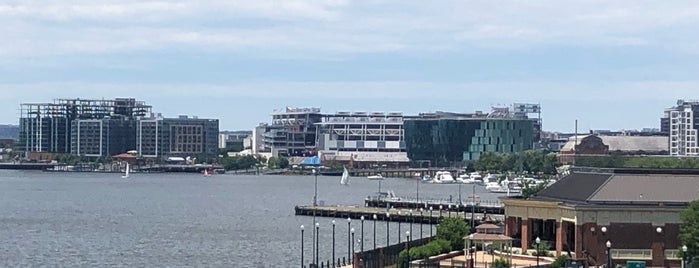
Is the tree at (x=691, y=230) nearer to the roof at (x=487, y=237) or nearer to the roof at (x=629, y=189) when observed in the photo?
the roof at (x=629, y=189)

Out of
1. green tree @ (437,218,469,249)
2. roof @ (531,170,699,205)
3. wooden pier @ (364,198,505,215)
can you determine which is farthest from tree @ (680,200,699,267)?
wooden pier @ (364,198,505,215)

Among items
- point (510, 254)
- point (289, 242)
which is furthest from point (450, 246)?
point (289, 242)

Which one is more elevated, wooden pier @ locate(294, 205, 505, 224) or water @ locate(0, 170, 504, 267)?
wooden pier @ locate(294, 205, 505, 224)

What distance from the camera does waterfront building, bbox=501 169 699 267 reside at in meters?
69.2

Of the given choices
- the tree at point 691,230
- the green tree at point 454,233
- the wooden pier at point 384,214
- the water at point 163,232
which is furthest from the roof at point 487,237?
the wooden pier at point 384,214

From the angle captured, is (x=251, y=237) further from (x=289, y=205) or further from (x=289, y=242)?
(x=289, y=205)

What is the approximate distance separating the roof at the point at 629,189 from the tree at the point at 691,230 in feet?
14.9

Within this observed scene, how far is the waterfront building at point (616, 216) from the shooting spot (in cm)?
6919

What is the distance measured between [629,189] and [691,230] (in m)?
7.54

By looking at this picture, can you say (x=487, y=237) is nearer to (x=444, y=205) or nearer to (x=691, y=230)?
(x=691, y=230)

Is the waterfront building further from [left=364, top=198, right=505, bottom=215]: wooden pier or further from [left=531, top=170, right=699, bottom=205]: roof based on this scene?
[left=364, top=198, right=505, bottom=215]: wooden pier

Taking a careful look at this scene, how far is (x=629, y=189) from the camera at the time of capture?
71.6 metres

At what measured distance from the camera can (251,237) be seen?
4400 inches

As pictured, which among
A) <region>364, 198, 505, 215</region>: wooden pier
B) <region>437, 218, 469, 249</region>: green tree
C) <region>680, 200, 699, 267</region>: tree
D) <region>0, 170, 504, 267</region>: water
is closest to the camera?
<region>680, 200, 699, 267</region>: tree
